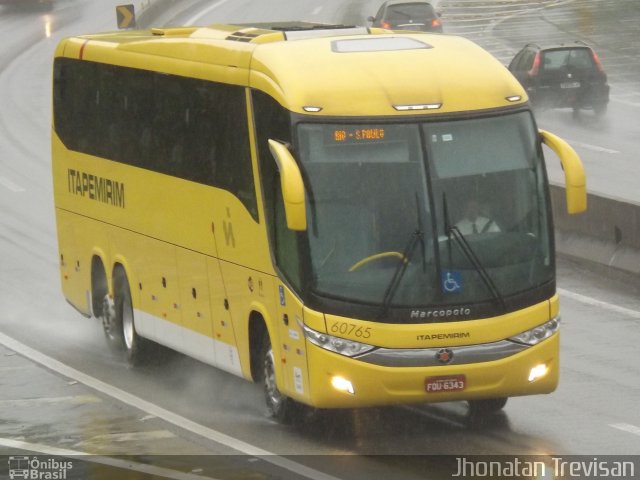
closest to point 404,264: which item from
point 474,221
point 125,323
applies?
point 474,221

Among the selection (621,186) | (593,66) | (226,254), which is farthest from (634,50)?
(226,254)

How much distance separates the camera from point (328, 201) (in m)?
13.2

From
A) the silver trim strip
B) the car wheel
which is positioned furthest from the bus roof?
the car wheel

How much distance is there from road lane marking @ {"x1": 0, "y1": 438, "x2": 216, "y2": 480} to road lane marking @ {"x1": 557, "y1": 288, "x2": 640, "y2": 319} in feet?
25.9

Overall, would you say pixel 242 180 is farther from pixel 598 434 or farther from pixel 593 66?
pixel 593 66

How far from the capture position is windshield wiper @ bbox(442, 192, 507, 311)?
1304 centimetres

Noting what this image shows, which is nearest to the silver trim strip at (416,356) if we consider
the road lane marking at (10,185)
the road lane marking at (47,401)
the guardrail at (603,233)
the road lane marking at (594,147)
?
the road lane marking at (47,401)

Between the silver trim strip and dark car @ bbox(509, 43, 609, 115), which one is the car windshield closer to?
dark car @ bbox(509, 43, 609, 115)

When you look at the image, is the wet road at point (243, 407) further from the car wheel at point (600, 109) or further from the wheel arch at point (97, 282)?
the car wheel at point (600, 109)

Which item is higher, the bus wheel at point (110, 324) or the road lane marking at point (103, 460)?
the road lane marking at point (103, 460)

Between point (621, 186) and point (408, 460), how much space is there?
1827 cm

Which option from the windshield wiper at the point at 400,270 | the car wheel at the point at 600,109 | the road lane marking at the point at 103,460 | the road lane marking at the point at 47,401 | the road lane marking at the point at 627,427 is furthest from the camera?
the car wheel at the point at 600,109

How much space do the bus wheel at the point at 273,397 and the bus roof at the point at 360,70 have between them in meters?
2.21

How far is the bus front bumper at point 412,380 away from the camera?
13.0m
